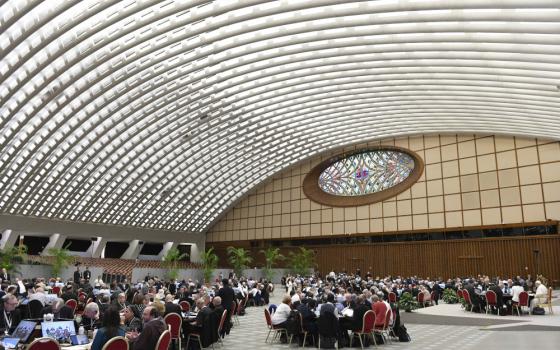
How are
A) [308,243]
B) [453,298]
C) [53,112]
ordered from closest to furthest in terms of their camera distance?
1. [453,298]
2. [53,112]
3. [308,243]

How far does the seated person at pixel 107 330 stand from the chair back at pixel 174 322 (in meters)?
3.49

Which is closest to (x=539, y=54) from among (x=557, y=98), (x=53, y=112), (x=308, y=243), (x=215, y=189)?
(x=557, y=98)

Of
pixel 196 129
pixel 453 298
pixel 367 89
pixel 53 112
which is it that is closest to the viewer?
pixel 453 298

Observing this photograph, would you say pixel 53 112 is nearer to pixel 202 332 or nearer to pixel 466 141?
pixel 202 332

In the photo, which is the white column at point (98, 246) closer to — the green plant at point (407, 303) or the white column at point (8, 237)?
the white column at point (8, 237)

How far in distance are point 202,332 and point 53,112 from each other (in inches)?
830

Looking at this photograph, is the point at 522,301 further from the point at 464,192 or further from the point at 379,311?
the point at 464,192

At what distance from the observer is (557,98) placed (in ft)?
77.2

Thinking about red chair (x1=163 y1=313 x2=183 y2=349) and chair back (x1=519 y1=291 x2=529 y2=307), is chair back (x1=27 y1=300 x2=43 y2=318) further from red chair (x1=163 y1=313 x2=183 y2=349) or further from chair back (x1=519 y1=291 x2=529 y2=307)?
chair back (x1=519 y1=291 x2=529 y2=307)

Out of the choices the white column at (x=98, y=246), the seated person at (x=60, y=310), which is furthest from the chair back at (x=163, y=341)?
the white column at (x=98, y=246)

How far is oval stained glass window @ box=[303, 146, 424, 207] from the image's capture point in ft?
125

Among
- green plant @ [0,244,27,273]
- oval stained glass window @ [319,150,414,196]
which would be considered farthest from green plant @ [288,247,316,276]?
green plant @ [0,244,27,273]

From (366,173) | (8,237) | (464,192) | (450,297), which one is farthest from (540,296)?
(8,237)

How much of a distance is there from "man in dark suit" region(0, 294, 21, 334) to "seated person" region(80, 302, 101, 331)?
4.10 ft
